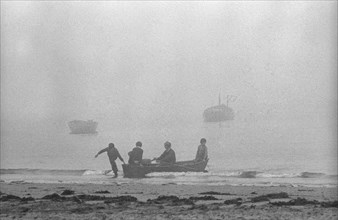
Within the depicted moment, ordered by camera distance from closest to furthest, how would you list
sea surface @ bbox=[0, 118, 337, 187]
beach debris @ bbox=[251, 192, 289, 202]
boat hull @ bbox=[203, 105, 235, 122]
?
beach debris @ bbox=[251, 192, 289, 202] → sea surface @ bbox=[0, 118, 337, 187] → boat hull @ bbox=[203, 105, 235, 122]

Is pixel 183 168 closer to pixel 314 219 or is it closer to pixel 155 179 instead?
pixel 155 179

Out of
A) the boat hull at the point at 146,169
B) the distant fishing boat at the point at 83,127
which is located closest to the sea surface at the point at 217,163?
the boat hull at the point at 146,169

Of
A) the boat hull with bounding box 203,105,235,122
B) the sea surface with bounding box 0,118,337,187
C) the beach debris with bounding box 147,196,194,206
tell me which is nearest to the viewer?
the beach debris with bounding box 147,196,194,206

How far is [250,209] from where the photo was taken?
34.7ft

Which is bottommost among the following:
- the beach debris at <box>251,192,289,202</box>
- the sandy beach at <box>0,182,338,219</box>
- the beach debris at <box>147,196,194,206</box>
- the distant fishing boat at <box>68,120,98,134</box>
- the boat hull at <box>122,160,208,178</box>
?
the sandy beach at <box>0,182,338,219</box>

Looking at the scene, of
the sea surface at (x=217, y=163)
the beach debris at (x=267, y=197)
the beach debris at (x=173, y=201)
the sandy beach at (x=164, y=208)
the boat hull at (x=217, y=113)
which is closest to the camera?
the sandy beach at (x=164, y=208)

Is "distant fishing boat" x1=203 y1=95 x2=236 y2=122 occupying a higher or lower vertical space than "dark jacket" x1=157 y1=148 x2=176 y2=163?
higher

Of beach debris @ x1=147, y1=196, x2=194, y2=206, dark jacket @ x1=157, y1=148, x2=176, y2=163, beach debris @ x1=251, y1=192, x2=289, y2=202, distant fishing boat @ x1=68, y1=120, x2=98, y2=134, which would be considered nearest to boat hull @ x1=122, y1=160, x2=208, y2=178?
dark jacket @ x1=157, y1=148, x2=176, y2=163

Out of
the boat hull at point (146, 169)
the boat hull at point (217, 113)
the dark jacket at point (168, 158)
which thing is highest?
the boat hull at point (217, 113)

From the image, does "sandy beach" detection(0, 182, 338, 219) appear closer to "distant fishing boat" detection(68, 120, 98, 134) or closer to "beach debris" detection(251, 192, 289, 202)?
"beach debris" detection(251, 192, 289, 202)

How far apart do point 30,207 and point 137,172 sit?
13.1 meters

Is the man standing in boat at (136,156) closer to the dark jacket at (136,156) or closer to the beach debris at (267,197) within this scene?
the dark jacket at (136,156)

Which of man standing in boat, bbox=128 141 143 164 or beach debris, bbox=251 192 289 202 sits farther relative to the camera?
man standing in boat, bbox=128 141 143 164

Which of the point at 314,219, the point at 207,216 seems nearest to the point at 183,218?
the point at 207,216
